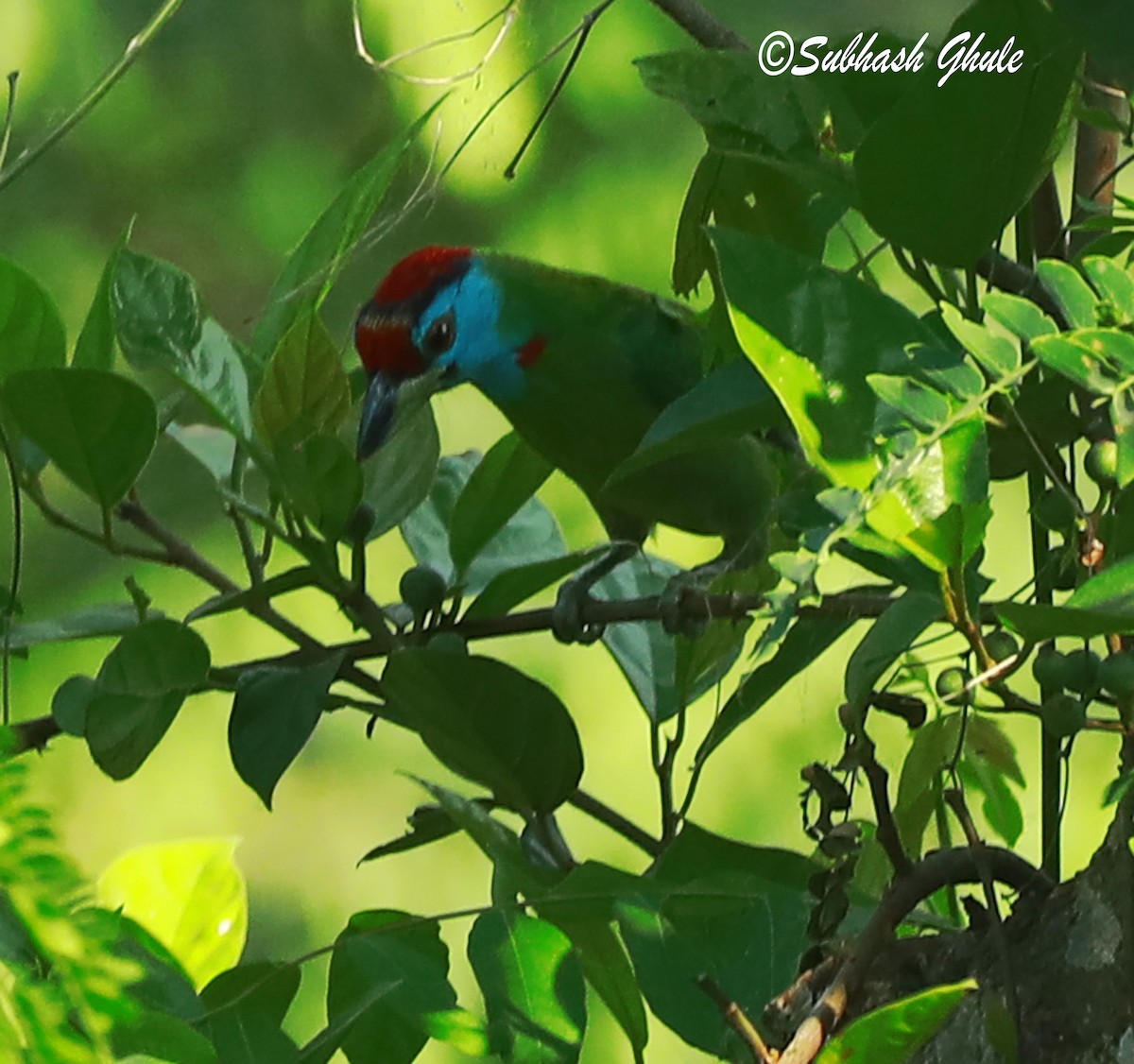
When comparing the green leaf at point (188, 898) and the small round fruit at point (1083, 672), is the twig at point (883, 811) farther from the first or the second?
the green leaf at point (188, 898)

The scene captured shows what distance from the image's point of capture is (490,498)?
26.8 inches

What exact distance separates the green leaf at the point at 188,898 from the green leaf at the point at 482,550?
0.18 m

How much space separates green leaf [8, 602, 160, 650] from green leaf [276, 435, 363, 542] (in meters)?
0.11

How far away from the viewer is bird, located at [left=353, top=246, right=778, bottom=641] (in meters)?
0.95

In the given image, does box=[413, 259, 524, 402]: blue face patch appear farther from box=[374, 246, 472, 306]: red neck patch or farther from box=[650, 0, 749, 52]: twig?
box=[650, 0, 749, 52]: twig

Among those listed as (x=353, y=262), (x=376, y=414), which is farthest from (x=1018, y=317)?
(x=353, y=262)

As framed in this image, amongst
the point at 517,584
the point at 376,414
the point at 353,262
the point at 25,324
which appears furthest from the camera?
the point at 353,262

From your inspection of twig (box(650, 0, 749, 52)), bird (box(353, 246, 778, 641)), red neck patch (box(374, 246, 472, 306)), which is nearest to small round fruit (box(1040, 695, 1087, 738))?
twig (box(650, 0, 749, 52))

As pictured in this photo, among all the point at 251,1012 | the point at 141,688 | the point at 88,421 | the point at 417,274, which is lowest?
the point at 251,1012

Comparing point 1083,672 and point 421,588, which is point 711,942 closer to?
point 1083,672

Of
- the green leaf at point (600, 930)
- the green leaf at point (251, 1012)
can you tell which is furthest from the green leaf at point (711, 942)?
the green leaf at point (251, 1012)

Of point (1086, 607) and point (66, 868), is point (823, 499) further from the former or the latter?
point (66, 868)

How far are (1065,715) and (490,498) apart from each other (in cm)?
31

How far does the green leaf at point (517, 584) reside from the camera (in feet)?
2.07
